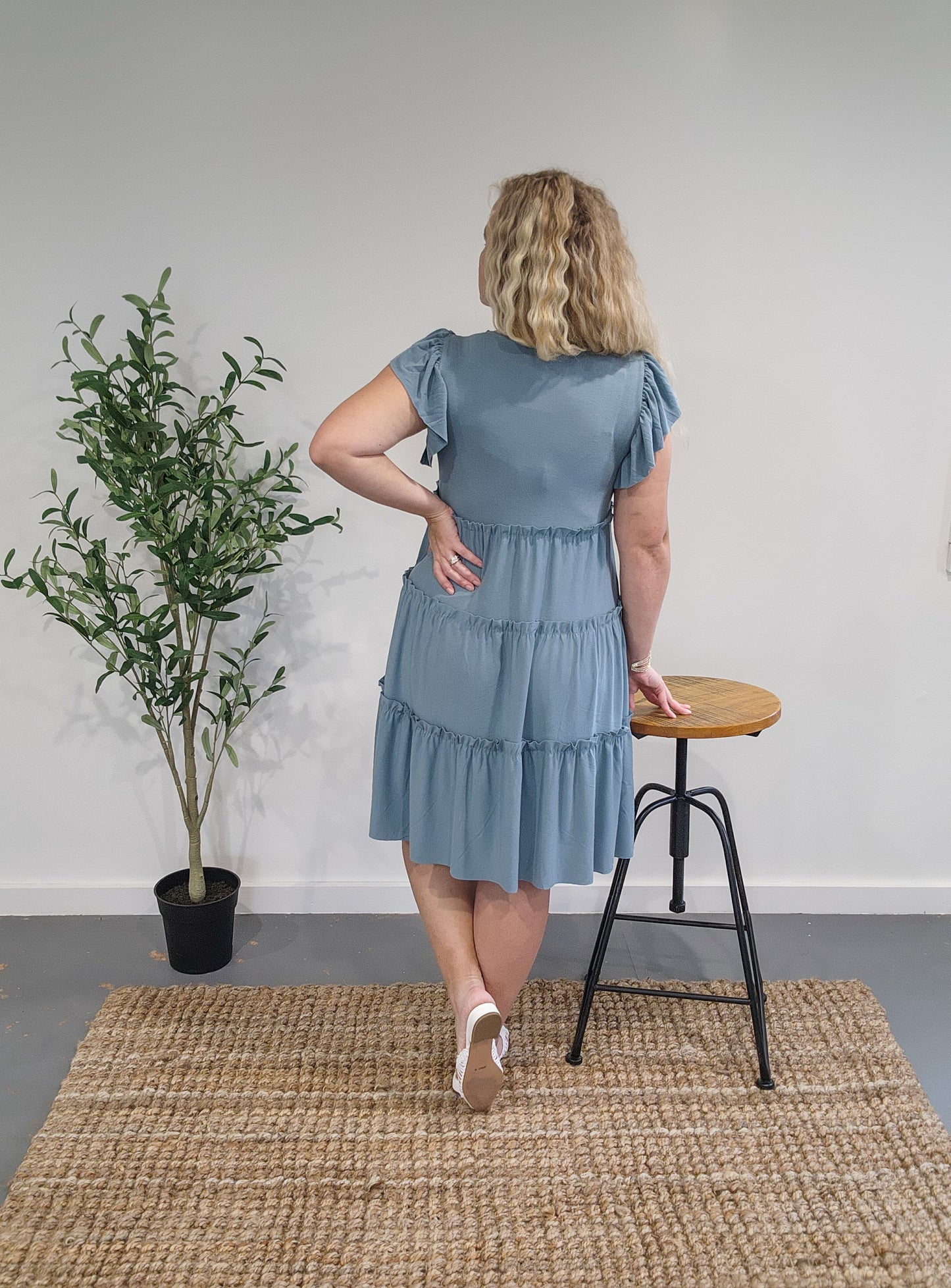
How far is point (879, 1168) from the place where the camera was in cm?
172

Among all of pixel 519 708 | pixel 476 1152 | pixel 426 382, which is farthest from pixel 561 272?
pixel 476 1152

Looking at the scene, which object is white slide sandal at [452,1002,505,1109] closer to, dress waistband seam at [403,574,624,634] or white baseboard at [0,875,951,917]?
dress waistband seam at [403,574,624,634]

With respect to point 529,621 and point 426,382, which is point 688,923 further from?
point 426,382

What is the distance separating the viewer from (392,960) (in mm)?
2445

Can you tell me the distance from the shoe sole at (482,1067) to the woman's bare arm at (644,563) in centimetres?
64

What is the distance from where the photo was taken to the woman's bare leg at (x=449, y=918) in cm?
187

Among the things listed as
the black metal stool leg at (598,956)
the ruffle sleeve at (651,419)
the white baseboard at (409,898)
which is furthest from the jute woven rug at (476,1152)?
the ruffle sleeve at (651,419)

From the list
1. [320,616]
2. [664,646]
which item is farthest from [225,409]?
[664,646]

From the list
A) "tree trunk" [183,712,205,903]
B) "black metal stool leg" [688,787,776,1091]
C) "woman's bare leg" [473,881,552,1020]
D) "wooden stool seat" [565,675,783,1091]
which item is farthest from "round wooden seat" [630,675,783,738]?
"tree trunk" [183,712,205,903]

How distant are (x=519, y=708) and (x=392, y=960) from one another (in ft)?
3.44

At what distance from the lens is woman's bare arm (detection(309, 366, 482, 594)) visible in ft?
5.31

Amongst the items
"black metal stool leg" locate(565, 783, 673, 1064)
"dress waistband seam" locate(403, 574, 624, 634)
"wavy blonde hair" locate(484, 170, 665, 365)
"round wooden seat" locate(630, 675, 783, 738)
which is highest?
"wavy blonde hair" locate(484, 170, 665, 365)

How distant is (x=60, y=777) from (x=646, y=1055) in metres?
1.67

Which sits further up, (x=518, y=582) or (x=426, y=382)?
(x=426, y=382)
